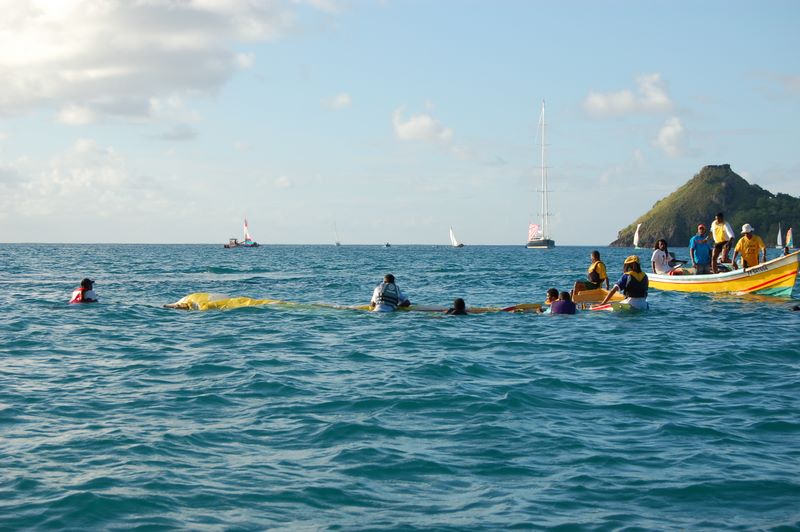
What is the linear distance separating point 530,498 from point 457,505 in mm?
770

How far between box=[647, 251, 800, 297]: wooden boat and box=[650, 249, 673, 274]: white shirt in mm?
1522

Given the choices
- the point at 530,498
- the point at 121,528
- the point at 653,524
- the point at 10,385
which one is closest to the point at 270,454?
the point at 121,528

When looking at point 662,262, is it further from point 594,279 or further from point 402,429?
point 402,429

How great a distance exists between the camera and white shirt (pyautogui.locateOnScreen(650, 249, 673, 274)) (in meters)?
32.7

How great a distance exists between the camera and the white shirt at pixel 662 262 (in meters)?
32.7

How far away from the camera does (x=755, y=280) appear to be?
28.7 metres

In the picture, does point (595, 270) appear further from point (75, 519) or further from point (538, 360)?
point (75, 519)

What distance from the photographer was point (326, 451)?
30.3 ft

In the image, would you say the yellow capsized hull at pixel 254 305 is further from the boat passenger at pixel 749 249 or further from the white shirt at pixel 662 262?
the white shirt at pixel 662 262

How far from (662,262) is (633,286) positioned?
411 inches

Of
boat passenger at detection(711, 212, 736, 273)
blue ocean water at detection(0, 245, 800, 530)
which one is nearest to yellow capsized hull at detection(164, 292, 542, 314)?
blue ocean water at detection(0, 245, 800, 530)

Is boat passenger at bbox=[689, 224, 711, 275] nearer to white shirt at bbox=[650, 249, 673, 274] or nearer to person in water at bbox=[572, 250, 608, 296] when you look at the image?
white shirt at bbox=[650, 249, 673, 274]

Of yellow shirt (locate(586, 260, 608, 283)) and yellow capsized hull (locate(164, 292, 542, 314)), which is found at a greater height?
yellow shirt (locate(586, 260, 608, 283))

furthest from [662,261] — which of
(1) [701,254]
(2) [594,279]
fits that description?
(2) [594,279]
